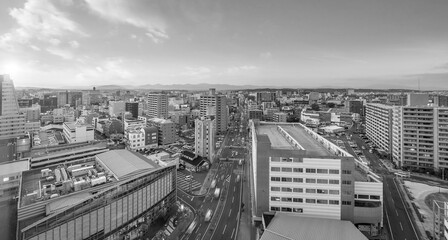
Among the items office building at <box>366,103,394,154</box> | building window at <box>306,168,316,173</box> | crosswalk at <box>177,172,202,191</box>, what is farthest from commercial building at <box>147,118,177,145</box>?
office building at <box>366,103,394,154</box>

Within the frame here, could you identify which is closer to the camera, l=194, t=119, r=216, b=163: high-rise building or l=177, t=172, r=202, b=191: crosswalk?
l=177, t=172, r=202, b=191: crosswalk

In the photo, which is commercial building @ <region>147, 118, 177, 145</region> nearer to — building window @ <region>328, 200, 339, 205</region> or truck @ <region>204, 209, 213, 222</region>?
truck @ <region>204, 209, 213, 222</region>

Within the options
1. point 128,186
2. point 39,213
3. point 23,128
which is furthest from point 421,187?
point 23,128

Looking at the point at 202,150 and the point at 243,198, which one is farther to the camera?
the point at 202,150

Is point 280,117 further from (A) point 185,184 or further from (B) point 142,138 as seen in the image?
(A) point 185,184

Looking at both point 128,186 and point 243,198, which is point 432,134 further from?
point 128,186

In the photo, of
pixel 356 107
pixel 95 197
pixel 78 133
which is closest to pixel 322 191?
pixel 95 197

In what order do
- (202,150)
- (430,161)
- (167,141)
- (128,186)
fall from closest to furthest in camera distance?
1. (128,186)
2. (430,161)
3. (202,150)
4. (167,141)
